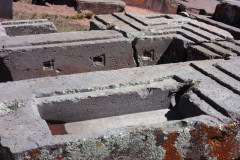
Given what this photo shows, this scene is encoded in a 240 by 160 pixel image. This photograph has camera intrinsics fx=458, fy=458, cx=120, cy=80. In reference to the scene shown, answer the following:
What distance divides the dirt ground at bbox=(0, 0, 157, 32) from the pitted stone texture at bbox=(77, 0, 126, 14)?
0.84ft

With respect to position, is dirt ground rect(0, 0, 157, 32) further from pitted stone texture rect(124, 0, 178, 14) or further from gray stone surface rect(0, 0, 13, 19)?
pitted stone texture rect(124, 0, 178, 14)

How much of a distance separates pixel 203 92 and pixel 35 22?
9.20ft

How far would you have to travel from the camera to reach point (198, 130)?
365 centimetres

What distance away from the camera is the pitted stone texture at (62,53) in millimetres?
4977

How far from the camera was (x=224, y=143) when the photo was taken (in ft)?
12.4

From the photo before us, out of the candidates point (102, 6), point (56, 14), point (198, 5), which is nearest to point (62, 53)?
point (56, 14)

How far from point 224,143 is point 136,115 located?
88cm

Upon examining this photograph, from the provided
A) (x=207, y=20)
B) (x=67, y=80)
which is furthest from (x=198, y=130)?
(x=207, y=20)

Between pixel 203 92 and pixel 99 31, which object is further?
pixel 99 31

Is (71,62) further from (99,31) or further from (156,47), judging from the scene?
(156,47)

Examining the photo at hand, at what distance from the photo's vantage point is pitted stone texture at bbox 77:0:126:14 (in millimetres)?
10359

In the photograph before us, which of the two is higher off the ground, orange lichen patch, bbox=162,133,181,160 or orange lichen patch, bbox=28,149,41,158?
orange lichen patch, bbox=28,149,41,158

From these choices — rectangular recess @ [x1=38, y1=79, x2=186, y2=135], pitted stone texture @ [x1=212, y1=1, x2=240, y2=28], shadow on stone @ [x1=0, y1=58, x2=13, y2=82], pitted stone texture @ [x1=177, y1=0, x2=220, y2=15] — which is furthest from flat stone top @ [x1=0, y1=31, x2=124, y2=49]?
pitted stone texture @ [x1=177, y1=0, x2=220, y2=15]

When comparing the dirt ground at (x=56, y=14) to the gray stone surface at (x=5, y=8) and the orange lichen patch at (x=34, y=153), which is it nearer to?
the gray stone surface at (x=5, y=8)
